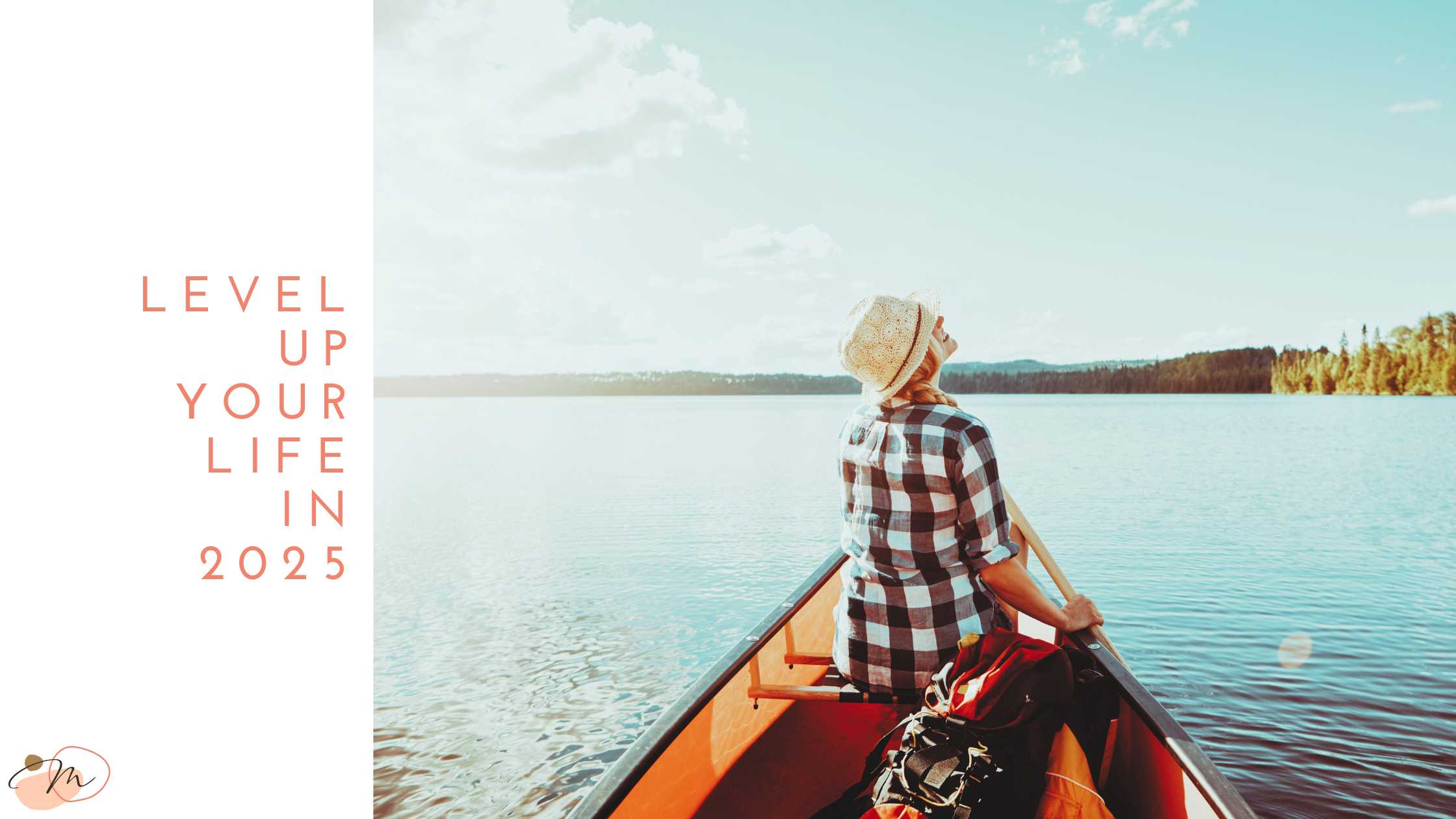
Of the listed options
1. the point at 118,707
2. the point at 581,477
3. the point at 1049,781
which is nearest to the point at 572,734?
the point at 1049,781

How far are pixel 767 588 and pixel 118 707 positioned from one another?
6150 mm

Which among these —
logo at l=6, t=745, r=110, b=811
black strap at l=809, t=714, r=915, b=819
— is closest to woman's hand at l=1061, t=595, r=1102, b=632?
black strap at l=809, t=714, r=915, b=819

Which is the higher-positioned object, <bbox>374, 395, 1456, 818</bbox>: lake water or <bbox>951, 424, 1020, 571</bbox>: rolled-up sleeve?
<bbox>951, 424, 1020, 571</bbox>: rolled-up sleeve

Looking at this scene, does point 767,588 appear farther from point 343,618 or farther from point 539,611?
point 343,618

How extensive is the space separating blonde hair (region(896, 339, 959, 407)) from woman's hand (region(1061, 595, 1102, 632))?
2.97 ft

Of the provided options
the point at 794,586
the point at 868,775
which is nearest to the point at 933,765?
the point at 868,775

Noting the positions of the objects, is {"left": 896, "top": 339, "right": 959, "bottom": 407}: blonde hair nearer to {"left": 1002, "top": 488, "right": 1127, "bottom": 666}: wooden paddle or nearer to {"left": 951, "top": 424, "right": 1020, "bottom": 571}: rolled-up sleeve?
{"left": 951, "top": 424, "right": 1020, "bottom": 571}: rolled-up sleeve

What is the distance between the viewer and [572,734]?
17.7 ft

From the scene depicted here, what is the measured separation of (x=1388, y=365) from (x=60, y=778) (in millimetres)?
104898

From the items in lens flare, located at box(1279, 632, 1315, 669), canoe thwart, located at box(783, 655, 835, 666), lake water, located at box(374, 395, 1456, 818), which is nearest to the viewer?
canoe thwart, located at box(783, 655, 835, 666)

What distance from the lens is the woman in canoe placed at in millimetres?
2238

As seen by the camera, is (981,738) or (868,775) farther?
(868,775)

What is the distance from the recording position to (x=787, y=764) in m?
2.85

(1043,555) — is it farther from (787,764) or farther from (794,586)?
(794,586)
